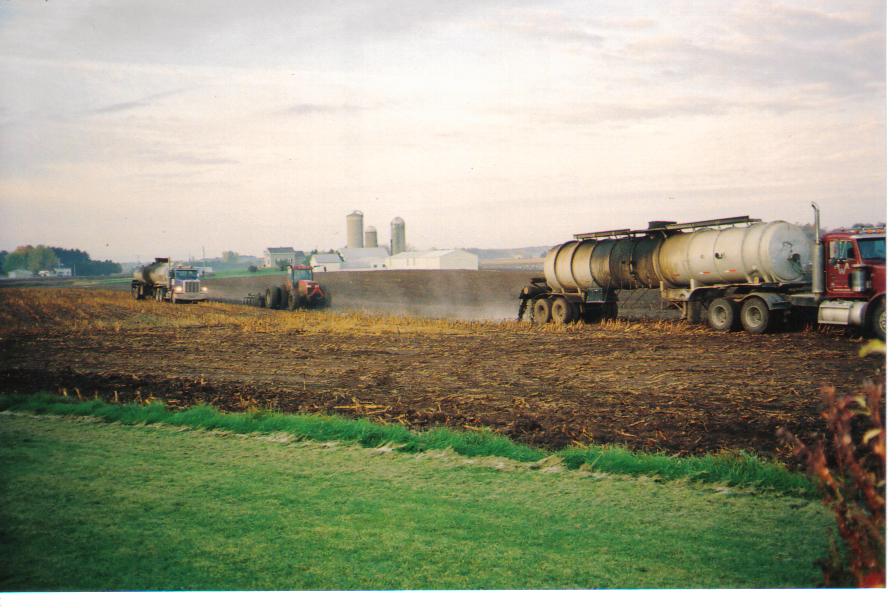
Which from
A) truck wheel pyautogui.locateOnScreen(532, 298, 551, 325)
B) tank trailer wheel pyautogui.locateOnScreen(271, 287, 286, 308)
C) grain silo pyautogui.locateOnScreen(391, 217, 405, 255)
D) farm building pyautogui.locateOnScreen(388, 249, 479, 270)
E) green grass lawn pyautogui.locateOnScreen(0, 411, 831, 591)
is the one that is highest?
grain silo pyautogui.locateOnScreen(391, 217, 405, 255)

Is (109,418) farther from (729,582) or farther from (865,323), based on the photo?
(865,323)

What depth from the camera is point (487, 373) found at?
604 inches

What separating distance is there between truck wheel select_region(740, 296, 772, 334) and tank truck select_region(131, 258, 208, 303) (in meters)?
29.0

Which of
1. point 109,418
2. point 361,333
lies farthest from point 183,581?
point 361,333

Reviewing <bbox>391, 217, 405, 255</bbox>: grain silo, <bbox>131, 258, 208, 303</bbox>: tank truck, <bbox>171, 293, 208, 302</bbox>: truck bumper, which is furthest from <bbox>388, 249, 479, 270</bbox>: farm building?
<bbox>171, 293, 208, 302</bbox>: truck bumper

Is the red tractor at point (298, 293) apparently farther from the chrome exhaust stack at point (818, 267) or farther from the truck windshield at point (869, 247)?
the truck windshield at point (869, 247)

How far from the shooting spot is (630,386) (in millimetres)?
13406

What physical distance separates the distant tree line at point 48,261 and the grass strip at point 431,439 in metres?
5.40

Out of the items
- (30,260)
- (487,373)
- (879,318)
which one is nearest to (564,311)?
(879,318)

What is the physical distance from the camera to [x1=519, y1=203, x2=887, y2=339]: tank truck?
19.1 meters

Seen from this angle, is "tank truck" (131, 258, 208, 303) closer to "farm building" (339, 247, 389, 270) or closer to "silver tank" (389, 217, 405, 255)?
Answer: "farm building" (339, 247, 389, 270)

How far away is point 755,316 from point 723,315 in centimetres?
114

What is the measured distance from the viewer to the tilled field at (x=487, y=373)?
10.3 meters

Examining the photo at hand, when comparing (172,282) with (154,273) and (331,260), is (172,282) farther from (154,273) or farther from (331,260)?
(331,260)
